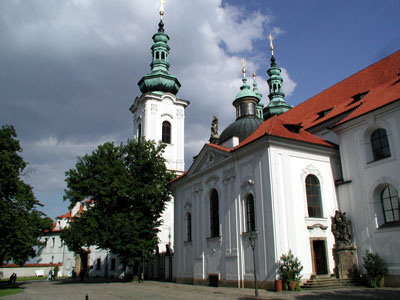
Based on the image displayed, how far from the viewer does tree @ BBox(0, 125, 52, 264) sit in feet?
69.6

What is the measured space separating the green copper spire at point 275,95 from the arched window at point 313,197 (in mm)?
26450

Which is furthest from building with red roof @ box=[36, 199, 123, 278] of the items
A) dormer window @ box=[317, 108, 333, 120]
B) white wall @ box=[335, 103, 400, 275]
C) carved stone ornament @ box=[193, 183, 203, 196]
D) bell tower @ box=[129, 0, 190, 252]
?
white wall @ box=[335, 103, 400, 275]

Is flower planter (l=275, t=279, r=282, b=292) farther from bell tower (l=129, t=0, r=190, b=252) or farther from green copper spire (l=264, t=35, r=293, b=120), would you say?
green copper spire (l=264, t=35, r=293, b=120)

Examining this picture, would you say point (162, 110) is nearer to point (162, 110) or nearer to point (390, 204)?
point (162, 110)

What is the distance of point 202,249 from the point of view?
2222 cm

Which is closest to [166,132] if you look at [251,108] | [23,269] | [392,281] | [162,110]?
[162,110]

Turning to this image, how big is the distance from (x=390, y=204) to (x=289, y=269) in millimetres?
6013

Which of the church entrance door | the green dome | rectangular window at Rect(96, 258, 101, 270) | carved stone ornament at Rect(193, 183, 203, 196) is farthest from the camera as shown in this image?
rectangular window at Rect(96, 258, 101, 270)

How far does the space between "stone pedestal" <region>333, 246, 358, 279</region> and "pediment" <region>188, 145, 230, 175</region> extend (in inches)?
304

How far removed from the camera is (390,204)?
17312 millimetres

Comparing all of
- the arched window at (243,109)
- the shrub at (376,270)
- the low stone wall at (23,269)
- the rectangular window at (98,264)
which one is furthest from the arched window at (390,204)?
the low stone wall at (23,269)

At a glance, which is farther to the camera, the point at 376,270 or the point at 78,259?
the point at 78,259

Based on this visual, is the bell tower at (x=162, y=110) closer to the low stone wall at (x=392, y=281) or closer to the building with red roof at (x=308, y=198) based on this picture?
the building with red roof at (x=308, y=198)

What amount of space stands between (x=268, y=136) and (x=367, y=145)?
214 inches
